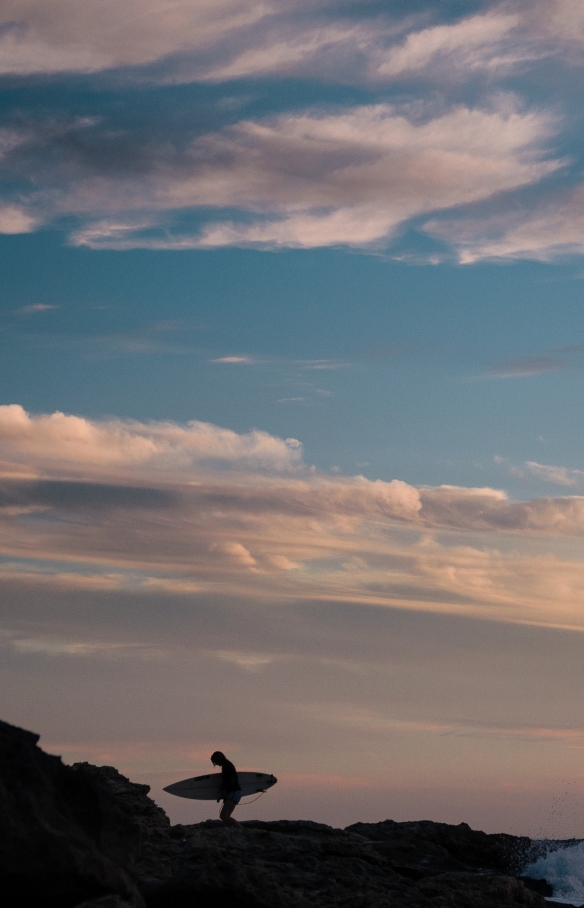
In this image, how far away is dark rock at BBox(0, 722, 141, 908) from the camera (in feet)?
37.4

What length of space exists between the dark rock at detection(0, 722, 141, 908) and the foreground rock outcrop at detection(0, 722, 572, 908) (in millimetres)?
14

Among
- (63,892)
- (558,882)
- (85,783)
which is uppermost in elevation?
(85,783)

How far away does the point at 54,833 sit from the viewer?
11633 millimetres

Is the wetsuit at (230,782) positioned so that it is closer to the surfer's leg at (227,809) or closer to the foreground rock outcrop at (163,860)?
the surfer's leg at (227,809)

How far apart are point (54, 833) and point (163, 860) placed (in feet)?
15.1

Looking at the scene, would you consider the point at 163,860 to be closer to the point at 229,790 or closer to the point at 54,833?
the point at 54,833

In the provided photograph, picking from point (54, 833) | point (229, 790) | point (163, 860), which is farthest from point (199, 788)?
point (54, 833)

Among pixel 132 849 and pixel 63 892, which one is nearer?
pixel 63 892

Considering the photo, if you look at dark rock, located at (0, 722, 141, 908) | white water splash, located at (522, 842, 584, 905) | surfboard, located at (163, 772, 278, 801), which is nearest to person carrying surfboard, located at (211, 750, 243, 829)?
surfboard, located at (163, 772, 278, 801)

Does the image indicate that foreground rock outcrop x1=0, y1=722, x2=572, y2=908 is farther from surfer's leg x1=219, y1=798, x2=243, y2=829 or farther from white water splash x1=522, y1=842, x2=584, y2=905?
white water splash x1=522, y1=842, x2=584, y2=905

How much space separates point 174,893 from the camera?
43.9 ft

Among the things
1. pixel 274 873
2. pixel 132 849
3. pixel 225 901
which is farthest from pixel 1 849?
pixel 274 873

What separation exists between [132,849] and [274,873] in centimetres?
357

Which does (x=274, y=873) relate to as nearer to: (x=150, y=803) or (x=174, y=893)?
(x=174, y=893)
